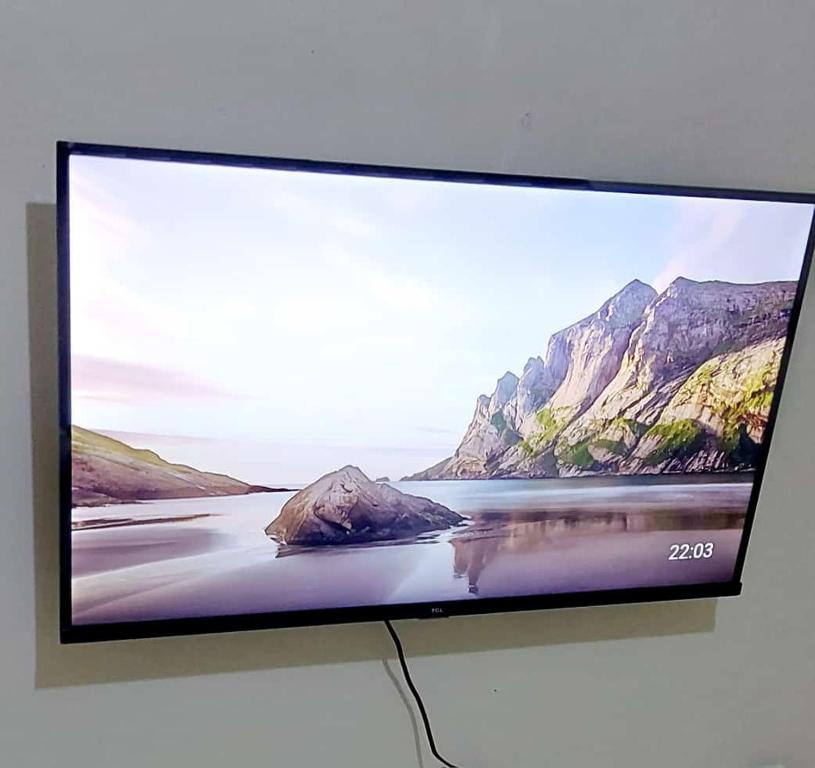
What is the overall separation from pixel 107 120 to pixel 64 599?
0.65m

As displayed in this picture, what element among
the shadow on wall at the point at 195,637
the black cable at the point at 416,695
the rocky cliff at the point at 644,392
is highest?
the rocky cliff at the point at 644,392

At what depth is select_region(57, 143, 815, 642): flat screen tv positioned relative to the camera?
1.19 meters

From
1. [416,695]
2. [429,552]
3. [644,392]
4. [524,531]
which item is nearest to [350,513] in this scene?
[429,552]

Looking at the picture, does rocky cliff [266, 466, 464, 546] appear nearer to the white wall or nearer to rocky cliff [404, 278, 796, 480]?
rocky cliff [404, 278, 796, 480]

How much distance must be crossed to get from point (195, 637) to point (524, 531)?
52 centimetres

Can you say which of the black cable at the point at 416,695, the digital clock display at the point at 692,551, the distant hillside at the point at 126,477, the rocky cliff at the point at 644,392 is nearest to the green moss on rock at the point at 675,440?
the rocky cliff at the point at 644,392

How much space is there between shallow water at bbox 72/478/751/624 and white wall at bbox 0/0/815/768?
119 mm

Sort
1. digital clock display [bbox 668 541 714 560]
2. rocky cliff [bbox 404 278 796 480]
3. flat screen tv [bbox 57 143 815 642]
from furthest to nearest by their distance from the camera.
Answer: digital clock display [bbox 668 541 714 560], rocky cliff [bbox 404 278 796 480], flat screen tv [bbox 57 143 815 642]

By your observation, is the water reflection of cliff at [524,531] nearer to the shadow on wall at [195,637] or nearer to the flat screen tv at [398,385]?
the flat screen tv at [398,385]

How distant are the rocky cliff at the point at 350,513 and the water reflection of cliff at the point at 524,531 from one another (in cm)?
6

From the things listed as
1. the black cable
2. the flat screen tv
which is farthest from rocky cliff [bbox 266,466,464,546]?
the black cable

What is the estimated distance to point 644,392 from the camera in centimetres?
141

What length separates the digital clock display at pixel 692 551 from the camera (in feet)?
4.86

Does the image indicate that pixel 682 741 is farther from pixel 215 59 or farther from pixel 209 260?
pixel 215 59
